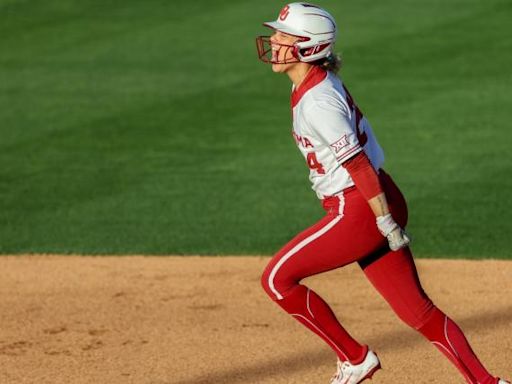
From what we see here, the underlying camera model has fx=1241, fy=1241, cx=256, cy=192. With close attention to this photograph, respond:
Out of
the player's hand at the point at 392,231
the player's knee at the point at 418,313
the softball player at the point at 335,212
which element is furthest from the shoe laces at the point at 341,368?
the player's hand at the point at 392,231

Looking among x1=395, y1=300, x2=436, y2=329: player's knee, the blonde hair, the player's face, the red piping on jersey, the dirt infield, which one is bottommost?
the dirt infield

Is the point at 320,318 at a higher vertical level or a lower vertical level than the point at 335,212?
lower

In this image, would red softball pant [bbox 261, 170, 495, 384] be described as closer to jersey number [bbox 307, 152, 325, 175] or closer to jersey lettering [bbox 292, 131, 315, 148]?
jersey number [bbox 307, 152, 325, 175]

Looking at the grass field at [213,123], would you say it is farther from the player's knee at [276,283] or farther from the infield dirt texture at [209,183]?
the player's knee at [276,283]

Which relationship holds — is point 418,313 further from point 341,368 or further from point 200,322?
point 200,322

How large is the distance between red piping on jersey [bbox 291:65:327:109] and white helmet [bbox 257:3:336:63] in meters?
0.06

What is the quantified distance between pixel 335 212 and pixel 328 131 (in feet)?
1.45

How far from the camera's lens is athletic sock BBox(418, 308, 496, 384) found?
586 centimetres

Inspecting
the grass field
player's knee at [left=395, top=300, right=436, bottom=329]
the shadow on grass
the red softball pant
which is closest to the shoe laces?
the red softball pant

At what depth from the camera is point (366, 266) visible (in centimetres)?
602

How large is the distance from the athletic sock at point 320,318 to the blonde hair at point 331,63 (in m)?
1.07

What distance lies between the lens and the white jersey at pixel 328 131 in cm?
568

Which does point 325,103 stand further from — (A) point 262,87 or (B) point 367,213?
(A) point 262,87

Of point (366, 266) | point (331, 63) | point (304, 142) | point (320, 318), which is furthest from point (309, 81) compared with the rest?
point (320, 318)
